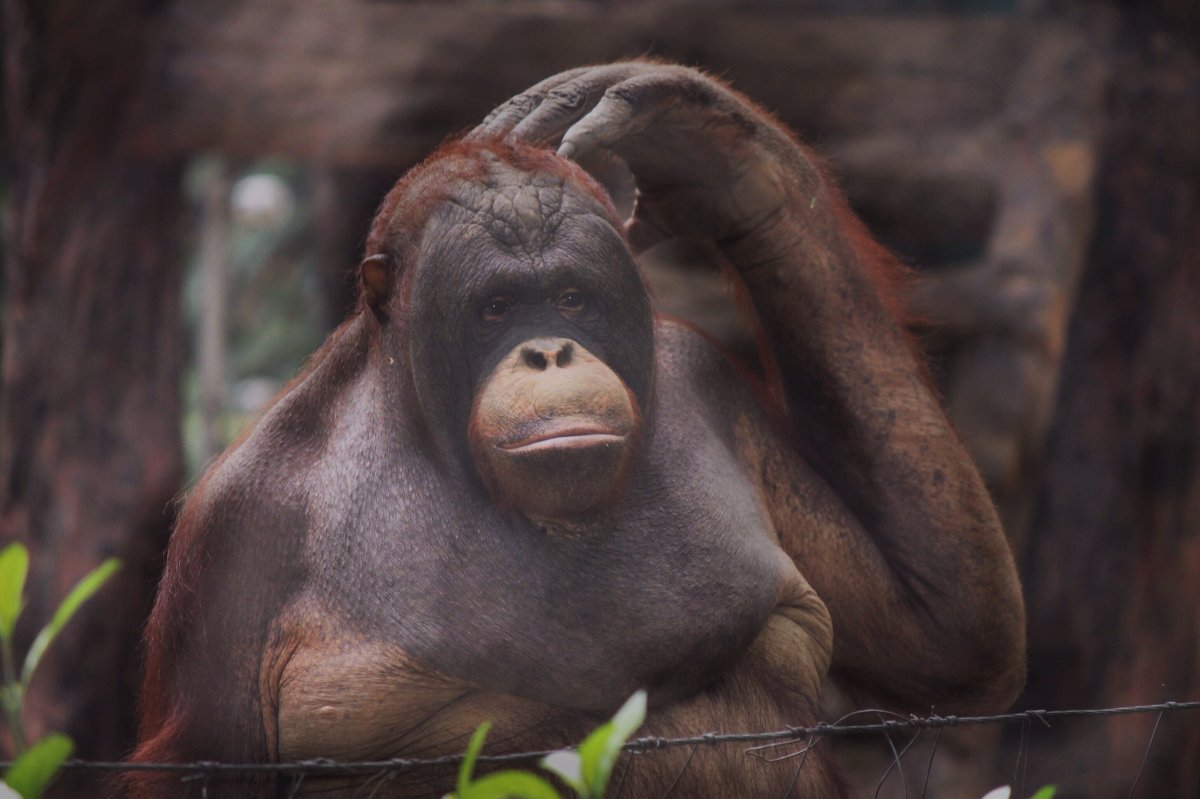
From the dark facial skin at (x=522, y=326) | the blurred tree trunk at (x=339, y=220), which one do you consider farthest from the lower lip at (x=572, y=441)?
the blurred tree trunk at (x=339, y=220)

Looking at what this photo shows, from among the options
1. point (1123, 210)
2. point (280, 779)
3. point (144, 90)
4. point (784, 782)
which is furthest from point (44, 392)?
point (1123, 210)

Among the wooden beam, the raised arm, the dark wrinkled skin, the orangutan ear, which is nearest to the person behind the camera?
the dark wrinkled skin

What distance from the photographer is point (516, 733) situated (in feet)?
6.67

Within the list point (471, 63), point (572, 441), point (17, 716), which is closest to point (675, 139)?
→ point (572, 441)

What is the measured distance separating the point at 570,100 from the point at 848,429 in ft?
2.75

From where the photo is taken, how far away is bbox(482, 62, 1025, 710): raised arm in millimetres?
2514

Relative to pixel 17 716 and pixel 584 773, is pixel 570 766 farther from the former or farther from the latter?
pixel 17 716

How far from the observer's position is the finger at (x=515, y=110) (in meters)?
2.33

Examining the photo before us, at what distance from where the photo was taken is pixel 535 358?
192 centimetres

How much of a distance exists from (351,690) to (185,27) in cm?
403

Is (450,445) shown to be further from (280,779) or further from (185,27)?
Result: (185,27)

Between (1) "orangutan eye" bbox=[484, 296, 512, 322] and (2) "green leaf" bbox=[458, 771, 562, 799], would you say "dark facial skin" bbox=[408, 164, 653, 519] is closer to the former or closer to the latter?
(1) "orangutan eye" bbox=[484, 296, 512, 322]

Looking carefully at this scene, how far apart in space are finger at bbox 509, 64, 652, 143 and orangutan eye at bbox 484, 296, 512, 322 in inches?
16.2

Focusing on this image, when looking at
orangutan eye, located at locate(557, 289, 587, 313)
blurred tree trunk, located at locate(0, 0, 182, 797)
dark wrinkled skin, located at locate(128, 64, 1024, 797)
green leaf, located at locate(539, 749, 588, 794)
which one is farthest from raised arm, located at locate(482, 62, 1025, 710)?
blurred tree trunk, located at locate(0, 0, 182, 797)
